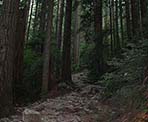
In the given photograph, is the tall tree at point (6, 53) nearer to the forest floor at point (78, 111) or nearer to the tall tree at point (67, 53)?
the forest floor at point (78, 111)

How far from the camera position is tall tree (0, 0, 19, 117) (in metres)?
8.34

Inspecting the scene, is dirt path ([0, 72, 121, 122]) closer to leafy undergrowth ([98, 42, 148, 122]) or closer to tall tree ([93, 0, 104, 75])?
leafy undergrowth ([98, 42, 148, 122])

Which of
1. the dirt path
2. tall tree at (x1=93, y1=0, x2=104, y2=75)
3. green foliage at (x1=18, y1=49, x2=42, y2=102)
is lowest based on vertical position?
the dirt path

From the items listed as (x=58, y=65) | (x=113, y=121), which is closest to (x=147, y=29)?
(x=113, y=121)

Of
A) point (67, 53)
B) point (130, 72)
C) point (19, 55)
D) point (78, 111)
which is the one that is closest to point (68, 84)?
point (67, 53)

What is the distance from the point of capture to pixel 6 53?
849 centimetres

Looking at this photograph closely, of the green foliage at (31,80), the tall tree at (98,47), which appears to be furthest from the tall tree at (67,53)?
the tall tree at (98,47)

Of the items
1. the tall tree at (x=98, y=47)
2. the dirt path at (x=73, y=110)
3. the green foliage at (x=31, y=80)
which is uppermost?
the tall tree at (x=98, y=47)

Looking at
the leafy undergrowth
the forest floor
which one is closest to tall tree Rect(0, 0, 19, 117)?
the forest floor

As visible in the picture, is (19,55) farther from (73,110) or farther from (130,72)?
(130,72)

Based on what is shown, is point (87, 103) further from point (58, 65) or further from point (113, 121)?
point (58, 65)

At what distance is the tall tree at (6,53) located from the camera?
27.4 ft

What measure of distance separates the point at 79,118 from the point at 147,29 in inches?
167

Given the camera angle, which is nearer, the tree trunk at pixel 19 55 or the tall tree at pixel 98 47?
the tree trunk at pixel 19 55
